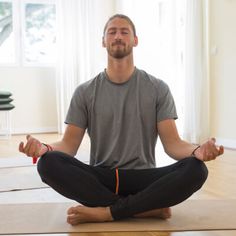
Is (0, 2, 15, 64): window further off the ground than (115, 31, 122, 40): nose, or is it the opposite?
(0, 2, 15, 64): window

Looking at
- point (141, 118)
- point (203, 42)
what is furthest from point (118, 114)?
point (203, 42)

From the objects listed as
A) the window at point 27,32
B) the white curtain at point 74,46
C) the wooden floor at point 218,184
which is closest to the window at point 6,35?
the window at point 27,32

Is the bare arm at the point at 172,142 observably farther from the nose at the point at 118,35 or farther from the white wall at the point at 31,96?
the white wall at the point at 31,96

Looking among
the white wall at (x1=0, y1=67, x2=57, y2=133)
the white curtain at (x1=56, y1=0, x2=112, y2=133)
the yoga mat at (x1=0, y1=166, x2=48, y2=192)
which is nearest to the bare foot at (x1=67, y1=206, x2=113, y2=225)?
the yoga mat at (x1=0, y1=166, x2=48, y2=192)

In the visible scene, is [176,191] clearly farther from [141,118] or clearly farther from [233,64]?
[233,64]

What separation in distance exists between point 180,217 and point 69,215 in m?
0.45

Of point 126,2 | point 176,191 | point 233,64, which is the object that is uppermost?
point 126,2

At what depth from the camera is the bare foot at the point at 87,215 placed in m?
1.65

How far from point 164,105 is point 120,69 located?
0.81 feet

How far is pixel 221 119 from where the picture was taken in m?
4.46

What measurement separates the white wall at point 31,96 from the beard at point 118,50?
4.54 m

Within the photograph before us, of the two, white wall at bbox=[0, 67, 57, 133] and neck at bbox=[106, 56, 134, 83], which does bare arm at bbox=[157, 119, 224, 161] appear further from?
white wall at bbox=[0, 67, 57, 133]

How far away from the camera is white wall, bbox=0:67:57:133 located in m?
6.15

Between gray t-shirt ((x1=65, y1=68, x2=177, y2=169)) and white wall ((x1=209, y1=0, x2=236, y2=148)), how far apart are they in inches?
101
